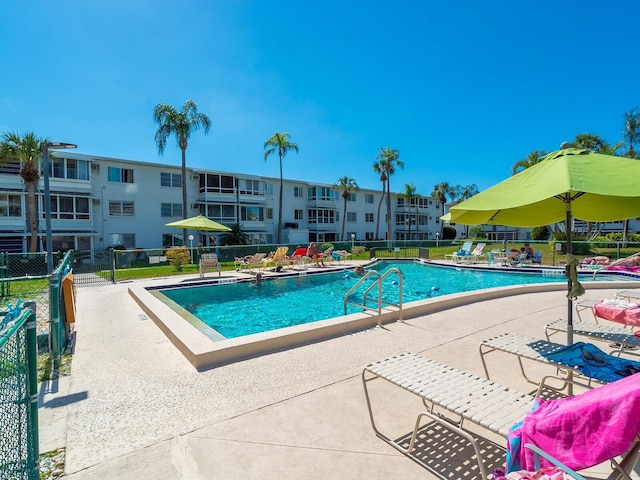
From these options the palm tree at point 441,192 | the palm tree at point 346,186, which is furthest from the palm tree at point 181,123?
the palm tree at point 441,192

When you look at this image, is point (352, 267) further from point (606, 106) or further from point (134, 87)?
point (606, 106)

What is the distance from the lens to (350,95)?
844 inches

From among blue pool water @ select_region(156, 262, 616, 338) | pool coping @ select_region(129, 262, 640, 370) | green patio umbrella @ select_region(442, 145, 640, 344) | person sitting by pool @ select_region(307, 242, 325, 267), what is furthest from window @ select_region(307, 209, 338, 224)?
green patio umbrella @ select_region(442, 145, 640, 344)

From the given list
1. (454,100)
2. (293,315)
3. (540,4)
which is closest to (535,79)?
(454,100)

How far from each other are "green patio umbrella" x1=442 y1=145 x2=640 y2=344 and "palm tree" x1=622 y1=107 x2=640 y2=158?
3804 cm

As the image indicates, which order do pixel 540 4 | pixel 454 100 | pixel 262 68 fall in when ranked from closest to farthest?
pixel 540 4, pixel 262 68, pixel 454 100

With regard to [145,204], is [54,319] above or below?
below

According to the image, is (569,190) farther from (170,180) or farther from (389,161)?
(389,161)

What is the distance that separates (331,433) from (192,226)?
50.2ft

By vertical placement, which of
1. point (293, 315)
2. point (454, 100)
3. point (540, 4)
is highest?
point (454, 100)

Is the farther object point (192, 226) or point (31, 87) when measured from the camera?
point (192, 226)

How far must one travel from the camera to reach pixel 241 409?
138 inches

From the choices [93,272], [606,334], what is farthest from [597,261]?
[93,272]

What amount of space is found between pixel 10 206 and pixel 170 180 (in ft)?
36.6
